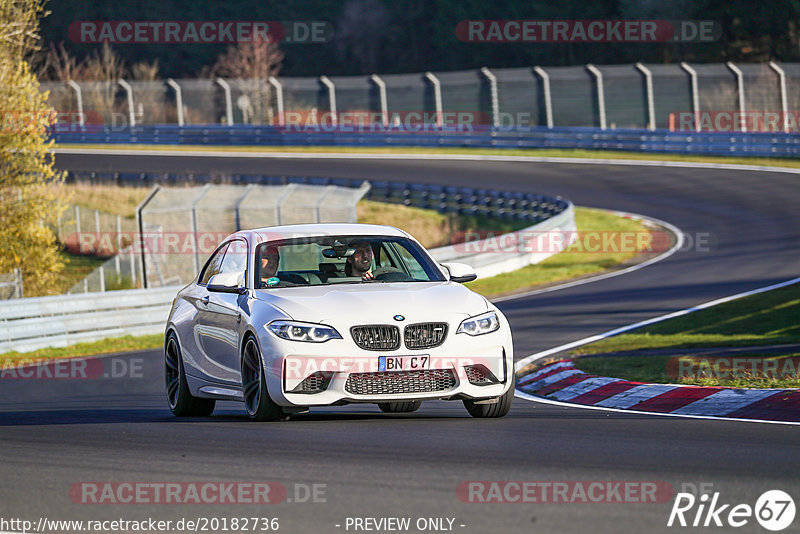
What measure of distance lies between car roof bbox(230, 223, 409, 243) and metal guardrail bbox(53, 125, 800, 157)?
32382 millimetres

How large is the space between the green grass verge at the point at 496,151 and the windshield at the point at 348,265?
102 feet

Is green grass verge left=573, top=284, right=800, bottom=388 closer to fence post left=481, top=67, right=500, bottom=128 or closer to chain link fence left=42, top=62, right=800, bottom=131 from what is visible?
chain link fence left=42, top=62, right=800, bottom=131

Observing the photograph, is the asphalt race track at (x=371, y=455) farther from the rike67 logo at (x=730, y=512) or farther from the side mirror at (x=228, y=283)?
the side mirror at (x=228, y=283)

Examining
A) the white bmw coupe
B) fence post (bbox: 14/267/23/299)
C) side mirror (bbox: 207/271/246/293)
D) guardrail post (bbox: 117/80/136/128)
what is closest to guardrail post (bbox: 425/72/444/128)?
guardrail post (bbox: 117/80/136/128)

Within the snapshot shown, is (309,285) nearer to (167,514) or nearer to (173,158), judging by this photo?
(167,514)

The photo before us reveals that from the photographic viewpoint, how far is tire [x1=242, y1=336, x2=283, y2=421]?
29.4 ft

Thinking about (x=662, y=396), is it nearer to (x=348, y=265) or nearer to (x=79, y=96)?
(x=348, y=265)

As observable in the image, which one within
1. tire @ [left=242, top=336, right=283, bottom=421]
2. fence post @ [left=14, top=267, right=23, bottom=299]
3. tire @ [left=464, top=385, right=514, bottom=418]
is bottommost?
fence post @ [left=14, top=267, right=23, bottom=299]

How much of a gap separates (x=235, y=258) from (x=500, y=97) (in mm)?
42156

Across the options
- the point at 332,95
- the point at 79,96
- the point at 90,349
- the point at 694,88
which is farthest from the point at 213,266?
the point at 79,96

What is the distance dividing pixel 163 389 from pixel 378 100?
136 feet

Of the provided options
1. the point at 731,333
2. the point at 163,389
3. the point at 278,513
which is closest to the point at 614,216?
the point at 731,333

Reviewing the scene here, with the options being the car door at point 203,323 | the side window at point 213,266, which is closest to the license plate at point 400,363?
the car door at point 203,323

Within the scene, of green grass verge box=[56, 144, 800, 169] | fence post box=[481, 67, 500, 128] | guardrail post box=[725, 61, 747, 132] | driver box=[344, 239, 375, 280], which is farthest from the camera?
fence post box=[481, 67, 500, 128]
